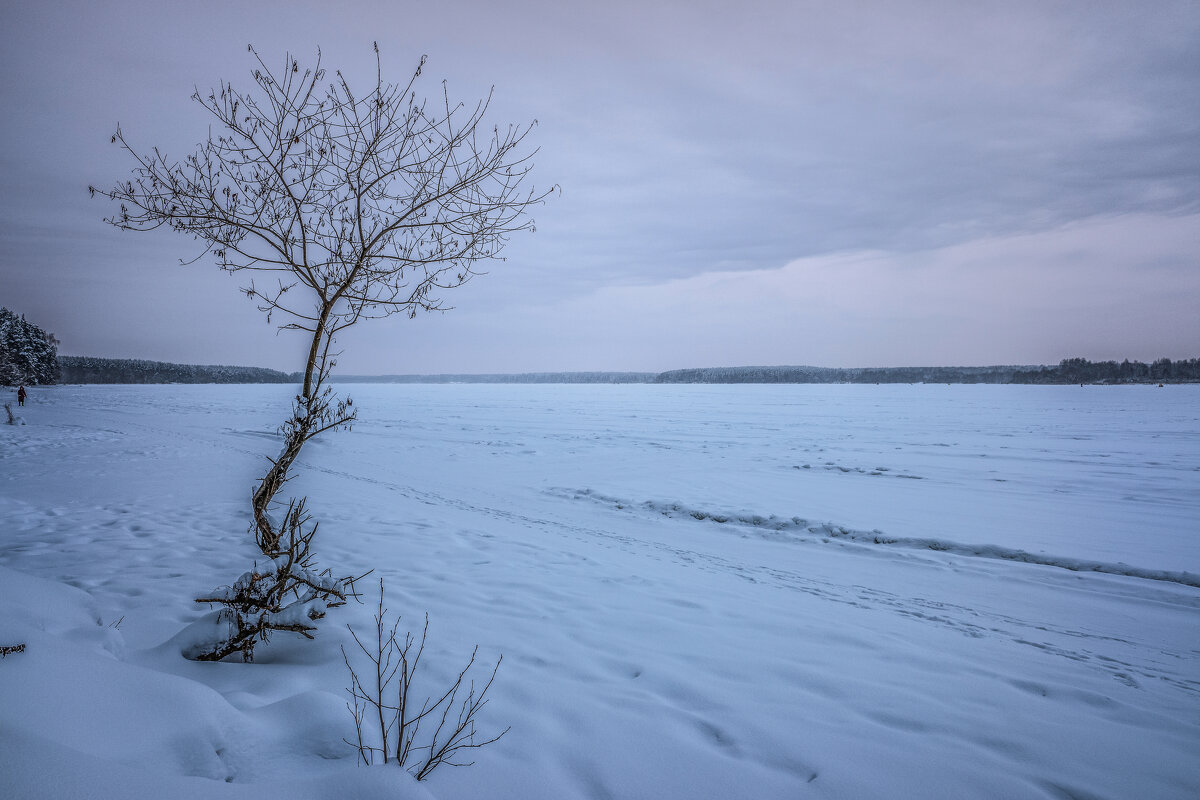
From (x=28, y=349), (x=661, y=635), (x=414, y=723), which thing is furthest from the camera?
(x=28, y=349)

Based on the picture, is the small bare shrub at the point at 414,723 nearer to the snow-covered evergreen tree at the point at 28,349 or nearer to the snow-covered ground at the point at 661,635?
the snow-covered ground at the point at 661,635

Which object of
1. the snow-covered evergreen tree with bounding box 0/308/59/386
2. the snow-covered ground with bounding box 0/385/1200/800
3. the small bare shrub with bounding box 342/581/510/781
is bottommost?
the snow-covered ground with bounding box 0/385/1200/800

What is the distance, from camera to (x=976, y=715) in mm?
3227

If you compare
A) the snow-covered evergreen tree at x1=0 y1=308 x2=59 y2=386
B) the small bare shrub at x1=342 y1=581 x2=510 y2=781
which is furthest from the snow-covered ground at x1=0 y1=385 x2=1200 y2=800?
the snow-covered evergreen tree at x1=0 y1=308 x2=59 y2=386

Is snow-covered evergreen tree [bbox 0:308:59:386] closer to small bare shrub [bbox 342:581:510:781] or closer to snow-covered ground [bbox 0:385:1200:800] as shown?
snow-covered ground [bbox 0:385:1200:800]

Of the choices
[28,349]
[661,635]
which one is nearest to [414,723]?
[661,635]

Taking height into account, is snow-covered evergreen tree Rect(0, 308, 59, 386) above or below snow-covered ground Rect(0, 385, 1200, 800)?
above

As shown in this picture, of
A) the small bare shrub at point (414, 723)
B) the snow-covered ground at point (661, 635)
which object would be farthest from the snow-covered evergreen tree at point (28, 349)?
the small bare shrub at point (414, 723)

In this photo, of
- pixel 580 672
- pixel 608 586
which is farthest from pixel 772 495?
pixel 580 672

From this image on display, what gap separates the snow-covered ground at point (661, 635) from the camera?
246 centimetres

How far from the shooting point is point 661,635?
4273 mm

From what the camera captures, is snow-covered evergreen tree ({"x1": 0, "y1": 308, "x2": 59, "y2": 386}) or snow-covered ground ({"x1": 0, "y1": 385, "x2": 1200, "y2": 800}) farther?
snow-covered evergreen tree ({"x1": 0, "y1": 308, "x2": 59, "y2": 386})

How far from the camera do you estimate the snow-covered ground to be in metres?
2.46

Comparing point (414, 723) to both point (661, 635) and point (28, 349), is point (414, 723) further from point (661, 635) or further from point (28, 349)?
point (28, 349)
